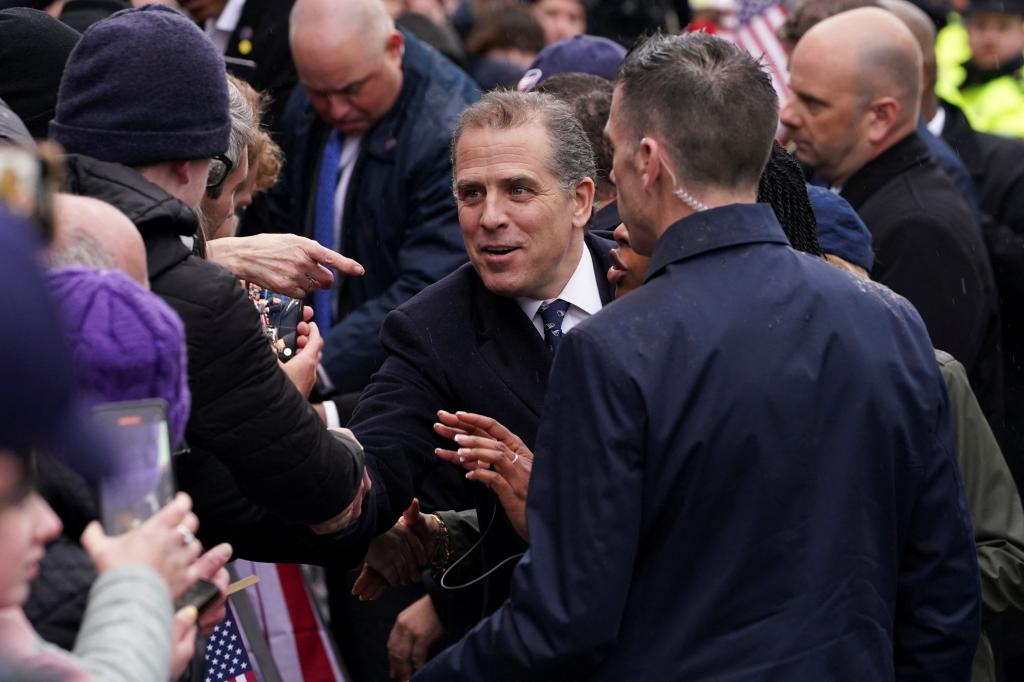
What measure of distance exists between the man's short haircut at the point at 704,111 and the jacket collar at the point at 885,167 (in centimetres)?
266

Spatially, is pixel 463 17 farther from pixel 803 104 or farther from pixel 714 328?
pixel 714 328

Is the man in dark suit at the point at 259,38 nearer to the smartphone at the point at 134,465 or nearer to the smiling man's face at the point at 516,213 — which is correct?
the smiling man's face at the point at 516,213

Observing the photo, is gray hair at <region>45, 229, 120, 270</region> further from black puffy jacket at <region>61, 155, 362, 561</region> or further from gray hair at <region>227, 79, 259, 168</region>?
gray hair at <region>227, 79, 259, 168</region>

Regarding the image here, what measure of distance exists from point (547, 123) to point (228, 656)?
5.50 ft

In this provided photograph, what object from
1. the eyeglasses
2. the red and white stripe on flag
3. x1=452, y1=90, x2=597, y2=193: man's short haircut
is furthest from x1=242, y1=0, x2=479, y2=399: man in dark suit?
the eyeglasses

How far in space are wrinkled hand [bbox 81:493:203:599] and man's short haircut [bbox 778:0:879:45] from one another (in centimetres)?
488

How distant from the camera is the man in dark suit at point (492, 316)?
3908 millimetres

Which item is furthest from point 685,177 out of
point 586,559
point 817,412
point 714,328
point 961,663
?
point 961,663

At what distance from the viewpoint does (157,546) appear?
2285 millimetres

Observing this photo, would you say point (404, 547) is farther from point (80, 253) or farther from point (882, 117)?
point (882, 117)


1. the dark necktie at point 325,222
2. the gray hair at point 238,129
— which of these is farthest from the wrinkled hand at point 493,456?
the dark necktie at point 325,222

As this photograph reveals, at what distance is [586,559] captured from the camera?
2.96 meters

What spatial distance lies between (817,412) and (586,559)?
535 mm

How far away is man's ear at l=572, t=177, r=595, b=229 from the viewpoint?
4250mm
